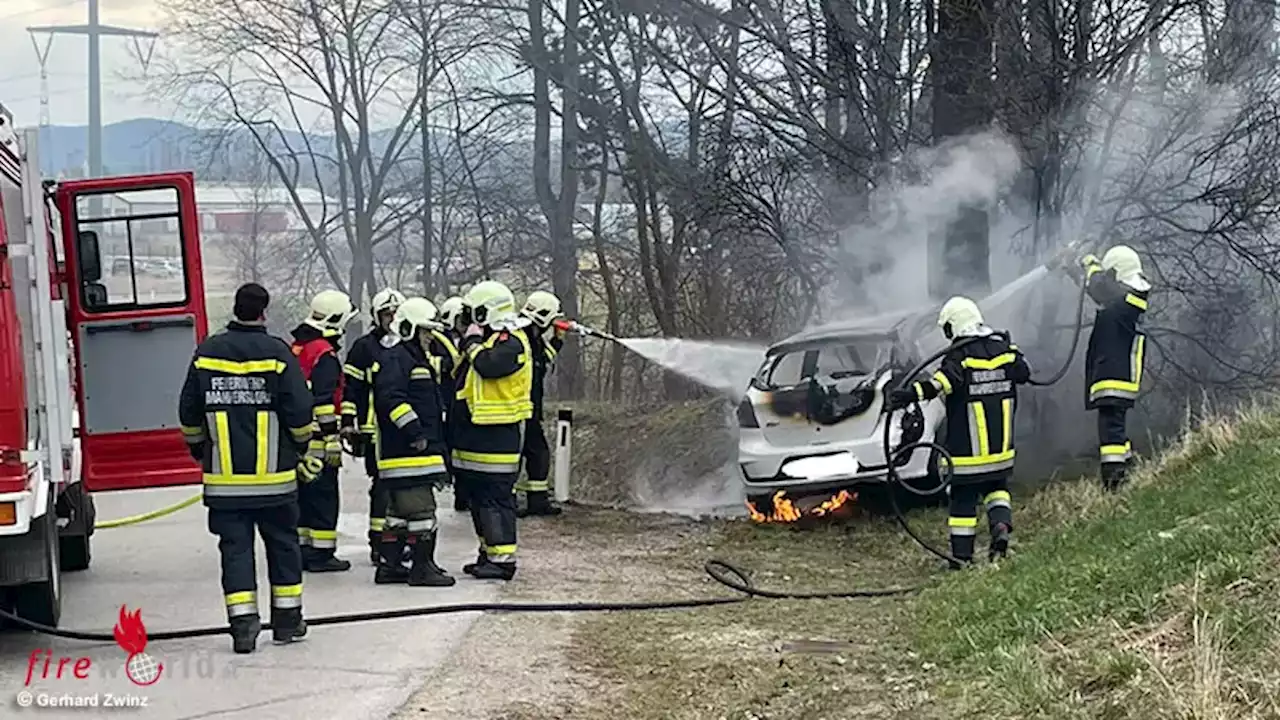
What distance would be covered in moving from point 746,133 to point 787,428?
514cm

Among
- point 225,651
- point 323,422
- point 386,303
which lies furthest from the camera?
point 386,303

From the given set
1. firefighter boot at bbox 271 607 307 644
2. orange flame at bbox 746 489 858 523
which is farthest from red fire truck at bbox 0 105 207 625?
orange flame at bbox 746 489 858 523

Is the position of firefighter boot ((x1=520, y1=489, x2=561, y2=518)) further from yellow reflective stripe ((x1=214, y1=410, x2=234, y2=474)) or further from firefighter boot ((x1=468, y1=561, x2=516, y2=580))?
yellow reflective stripe ((x1=214, y1=410, x2=234, y2=474))

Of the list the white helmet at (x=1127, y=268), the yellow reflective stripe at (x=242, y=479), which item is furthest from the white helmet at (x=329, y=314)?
the white helmet at (x=1127, y=268)

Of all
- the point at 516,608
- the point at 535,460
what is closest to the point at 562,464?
the point at 535,460

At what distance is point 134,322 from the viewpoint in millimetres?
9414

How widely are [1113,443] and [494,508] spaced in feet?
14.7

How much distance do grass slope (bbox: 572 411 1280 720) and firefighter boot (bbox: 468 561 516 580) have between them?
1.09m

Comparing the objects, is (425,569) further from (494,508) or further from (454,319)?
(454,319)

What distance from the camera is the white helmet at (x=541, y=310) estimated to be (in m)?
11.5

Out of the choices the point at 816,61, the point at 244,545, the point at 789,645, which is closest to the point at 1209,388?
the point at 816,61

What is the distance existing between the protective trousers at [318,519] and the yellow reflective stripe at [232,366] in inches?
95.5

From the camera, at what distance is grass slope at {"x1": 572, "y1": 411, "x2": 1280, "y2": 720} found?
491 cm

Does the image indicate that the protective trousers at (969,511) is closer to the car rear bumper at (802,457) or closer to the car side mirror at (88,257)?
the car rear bumper at (802,457)
